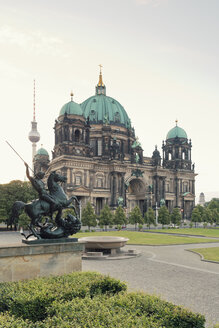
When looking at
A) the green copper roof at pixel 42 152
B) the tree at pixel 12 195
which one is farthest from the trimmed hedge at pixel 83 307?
the green copper roof at pixel 42 152

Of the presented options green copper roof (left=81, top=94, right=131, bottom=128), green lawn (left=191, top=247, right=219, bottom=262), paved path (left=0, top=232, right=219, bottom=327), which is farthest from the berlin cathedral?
paved path (left=0, top=232, right=219, bottom=327)

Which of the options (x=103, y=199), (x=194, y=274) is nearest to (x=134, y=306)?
(x=194, y=274)

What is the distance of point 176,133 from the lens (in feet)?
338

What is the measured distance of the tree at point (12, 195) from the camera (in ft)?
193

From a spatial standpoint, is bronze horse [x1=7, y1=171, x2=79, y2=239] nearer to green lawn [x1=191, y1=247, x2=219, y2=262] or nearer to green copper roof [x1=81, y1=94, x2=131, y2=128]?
green lawn [x1=191, y1=247, x2=219, y2=262]

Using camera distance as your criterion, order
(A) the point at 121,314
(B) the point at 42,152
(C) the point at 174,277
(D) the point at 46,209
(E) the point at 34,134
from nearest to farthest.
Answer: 1. (A) the point at 121,314
2. (D) the point at 46,209
3. (C) the point at 174,277
4. (B) the point at 42,152
5. (E) the point at 34,134

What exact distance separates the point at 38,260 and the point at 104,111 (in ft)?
272

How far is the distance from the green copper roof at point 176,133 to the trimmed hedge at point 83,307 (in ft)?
315

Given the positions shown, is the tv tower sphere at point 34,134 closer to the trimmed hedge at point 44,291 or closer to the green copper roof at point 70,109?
the green copper roof at point 70,109

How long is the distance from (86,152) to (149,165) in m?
24.3

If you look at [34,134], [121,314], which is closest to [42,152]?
[34,134]

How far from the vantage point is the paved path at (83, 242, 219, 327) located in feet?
40.4

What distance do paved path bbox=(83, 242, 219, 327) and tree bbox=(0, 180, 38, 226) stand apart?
4101cm

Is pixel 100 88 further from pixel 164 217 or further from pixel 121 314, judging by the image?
pixel 121 314
